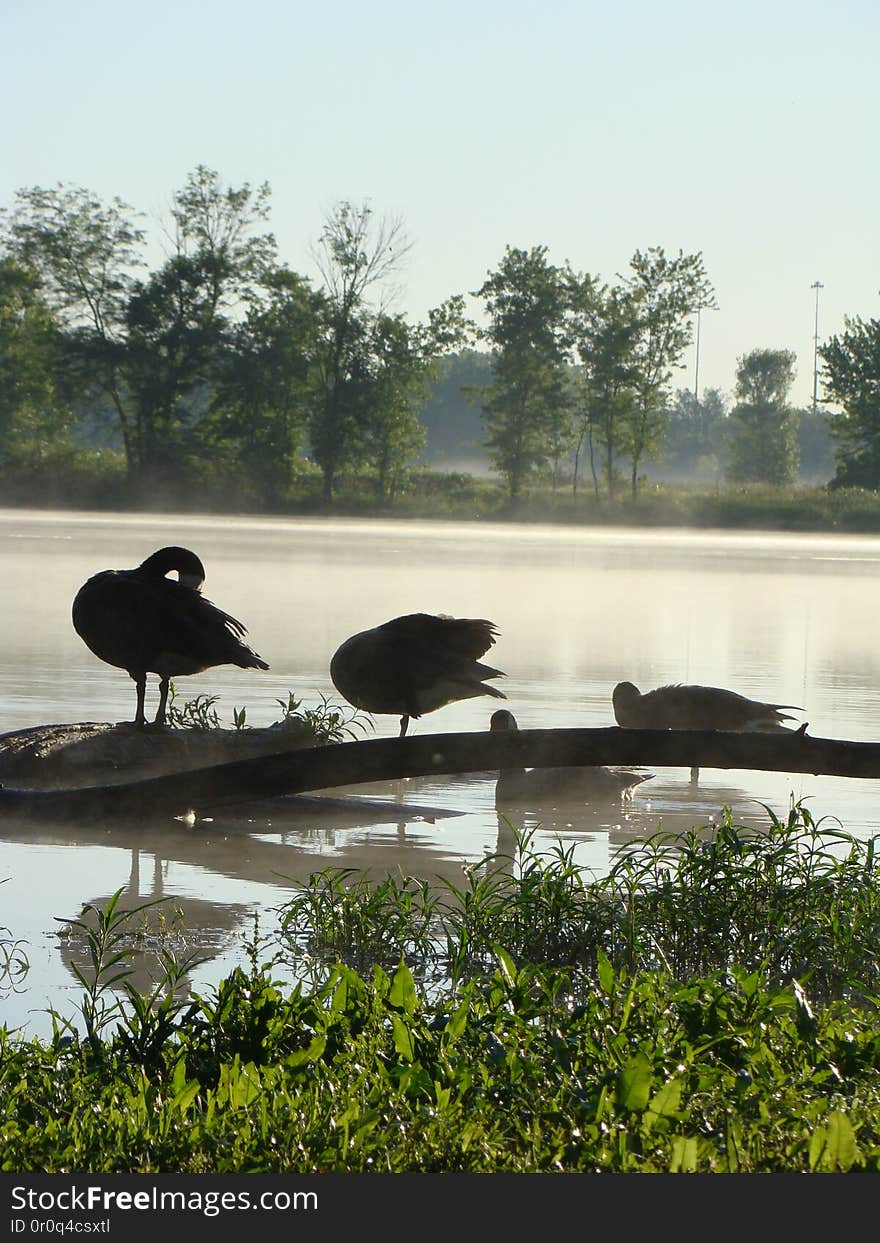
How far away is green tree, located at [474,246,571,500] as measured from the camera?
6900 cm

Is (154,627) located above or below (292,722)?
above

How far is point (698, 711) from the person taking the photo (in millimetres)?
9250

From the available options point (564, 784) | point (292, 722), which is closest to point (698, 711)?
point (564, 784)

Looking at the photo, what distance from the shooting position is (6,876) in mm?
6566

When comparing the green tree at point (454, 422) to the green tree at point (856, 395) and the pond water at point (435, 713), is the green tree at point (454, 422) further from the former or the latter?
the pond water at point (435, 713)

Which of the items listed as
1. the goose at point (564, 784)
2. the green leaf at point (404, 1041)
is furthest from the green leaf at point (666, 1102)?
the goose at point (564, 784)

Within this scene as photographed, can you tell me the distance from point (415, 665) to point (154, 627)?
1.43m

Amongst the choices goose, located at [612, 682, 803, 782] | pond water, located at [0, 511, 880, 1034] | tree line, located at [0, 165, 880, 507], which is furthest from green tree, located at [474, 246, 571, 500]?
goose, located at [612, 682, 803, 782]

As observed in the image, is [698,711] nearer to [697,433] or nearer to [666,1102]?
[666,1102]

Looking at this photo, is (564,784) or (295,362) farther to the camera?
(295,362)

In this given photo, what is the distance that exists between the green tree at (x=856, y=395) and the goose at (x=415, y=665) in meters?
61.7

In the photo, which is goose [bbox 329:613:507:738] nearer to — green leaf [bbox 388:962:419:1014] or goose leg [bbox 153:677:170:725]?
goose leg [bbox 153:677:170:725]

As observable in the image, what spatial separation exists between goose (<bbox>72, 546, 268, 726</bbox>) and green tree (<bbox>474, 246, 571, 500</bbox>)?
60164mm

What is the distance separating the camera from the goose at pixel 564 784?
8.77 metres
